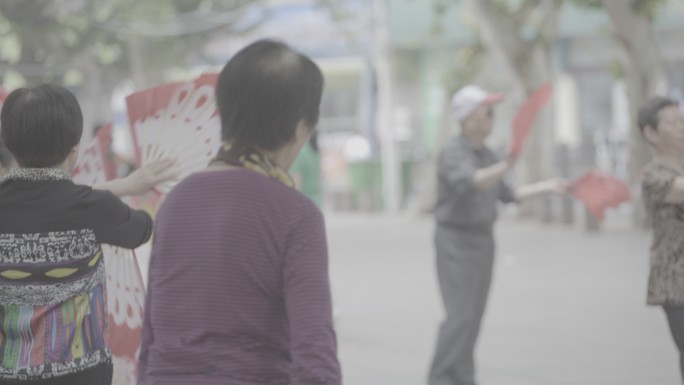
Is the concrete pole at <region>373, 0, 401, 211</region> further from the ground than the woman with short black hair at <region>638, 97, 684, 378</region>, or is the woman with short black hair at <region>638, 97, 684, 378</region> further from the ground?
the woman with short black hair at <region>638, 97, 684, 378</region>

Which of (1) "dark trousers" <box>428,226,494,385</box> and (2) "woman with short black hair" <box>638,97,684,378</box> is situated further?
(1) "dark trousers" <box>428,226,494,385</box>

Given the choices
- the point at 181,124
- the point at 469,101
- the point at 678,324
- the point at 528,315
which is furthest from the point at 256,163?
the point at 528,315

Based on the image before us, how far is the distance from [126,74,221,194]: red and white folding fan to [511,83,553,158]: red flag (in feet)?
6.75

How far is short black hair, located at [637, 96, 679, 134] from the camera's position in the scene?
5703mm

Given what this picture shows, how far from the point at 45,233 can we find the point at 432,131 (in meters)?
36.3

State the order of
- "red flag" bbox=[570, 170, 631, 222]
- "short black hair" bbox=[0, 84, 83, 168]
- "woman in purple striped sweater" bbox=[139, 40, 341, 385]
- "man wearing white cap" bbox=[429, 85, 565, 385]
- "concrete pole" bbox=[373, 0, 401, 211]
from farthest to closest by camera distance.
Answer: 1. "concrete pole" bbox=[373, 0, 401, 211]
2. "man wearing white cap" bbox=[429, 85, 565, 385]
3. "red flag" bbox=[570, 170, 631, 222]
4. "short black hair" bbox=[0, 84, 83, 168]
5. "woman in purple striped sweater" bbox=[139, 40, 341, 385]

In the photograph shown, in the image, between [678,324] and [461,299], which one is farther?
[461,299]

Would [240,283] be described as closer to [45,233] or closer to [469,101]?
[45,233]

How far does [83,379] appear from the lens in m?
3.84

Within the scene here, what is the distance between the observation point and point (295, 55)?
3.13 meters

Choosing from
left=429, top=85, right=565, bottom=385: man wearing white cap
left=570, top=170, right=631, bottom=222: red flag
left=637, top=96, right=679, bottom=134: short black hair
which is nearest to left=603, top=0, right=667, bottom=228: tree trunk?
left=429, top=85, right=565, bottom=385: man wearing white cap

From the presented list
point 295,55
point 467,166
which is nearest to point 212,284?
point 295,55

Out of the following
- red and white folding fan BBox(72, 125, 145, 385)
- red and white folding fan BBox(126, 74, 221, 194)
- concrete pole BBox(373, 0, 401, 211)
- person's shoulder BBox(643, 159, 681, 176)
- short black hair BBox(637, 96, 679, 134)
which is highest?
red and white folding fan BBox(126, 74, 221, 194)

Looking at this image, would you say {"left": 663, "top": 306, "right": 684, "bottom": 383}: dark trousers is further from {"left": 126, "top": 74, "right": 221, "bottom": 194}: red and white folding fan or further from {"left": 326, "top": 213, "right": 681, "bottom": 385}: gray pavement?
{"left": 326, "top": 213, "right": 681, "bottom": 385}: gray pavement
